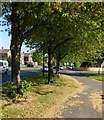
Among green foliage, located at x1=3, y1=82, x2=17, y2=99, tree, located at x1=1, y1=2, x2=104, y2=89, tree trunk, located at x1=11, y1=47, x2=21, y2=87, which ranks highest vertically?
tree, located at x1=1, y1=2, x2=104, y2=89

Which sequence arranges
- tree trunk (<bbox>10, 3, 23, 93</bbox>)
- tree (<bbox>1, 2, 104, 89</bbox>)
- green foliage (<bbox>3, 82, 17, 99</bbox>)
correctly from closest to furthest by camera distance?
1. tree (<bbox>1, 2, 104, 89</bbox>)
2. green foliage (<bbox>3, 82, 17, 99</bbox>)
3. tree trunk (<bbox>10, 3, 23, 93</bbox>)

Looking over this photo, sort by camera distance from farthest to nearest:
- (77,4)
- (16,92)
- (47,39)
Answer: (47,39) < (16,92) < (77,4)

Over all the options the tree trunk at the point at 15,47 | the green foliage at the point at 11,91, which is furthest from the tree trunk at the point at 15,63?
the green foliage at the point at 11,91

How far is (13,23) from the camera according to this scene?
54.2ft

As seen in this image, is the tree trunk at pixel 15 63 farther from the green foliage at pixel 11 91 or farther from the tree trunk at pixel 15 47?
the green foliage at pixel 11 91

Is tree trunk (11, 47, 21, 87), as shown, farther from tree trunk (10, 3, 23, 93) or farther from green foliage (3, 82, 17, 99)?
green foliage (3, 82, 17, 99)

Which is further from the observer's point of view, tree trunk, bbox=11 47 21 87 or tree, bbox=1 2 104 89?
tree trunk, bbox=11 47 21 87

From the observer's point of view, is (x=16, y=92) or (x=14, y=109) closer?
(x=14, y=109)

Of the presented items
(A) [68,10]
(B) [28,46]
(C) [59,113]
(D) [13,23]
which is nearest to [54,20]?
(D) [13,23]

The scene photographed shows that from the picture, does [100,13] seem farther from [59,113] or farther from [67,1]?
[59,113]

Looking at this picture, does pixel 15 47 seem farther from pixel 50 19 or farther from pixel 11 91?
pixel 11 91

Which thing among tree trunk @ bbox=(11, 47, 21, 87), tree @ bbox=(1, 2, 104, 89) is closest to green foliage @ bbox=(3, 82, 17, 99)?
tree @ bbox=(1, 2, 104, 89)

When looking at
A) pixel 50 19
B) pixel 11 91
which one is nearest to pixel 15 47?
pixel 50 19

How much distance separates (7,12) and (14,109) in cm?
593
